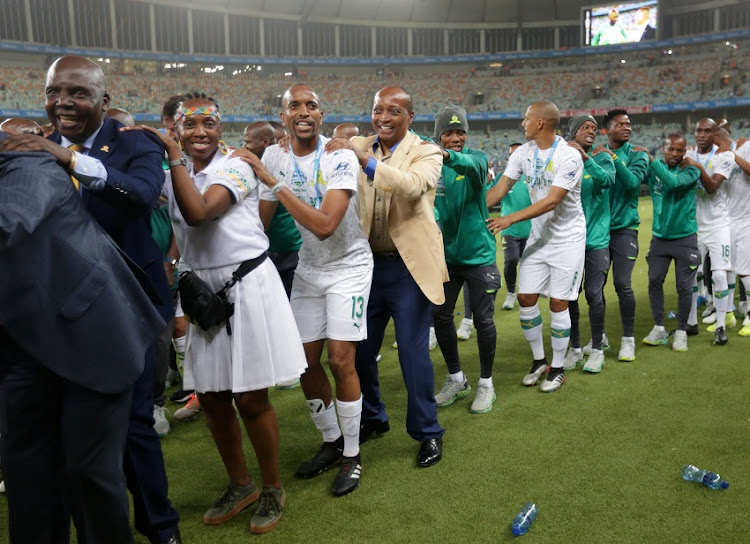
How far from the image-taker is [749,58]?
3978cm

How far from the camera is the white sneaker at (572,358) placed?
579 centimetres

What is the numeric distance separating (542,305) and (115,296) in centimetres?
745

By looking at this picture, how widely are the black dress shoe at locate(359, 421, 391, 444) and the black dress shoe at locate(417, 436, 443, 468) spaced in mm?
502

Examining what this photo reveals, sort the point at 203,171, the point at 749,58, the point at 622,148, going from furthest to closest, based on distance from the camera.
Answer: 1. the point at 749,58
2. the point at 622,148
3. the point at 203,171

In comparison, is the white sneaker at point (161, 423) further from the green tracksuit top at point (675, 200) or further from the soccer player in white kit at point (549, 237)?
the green tracksuit top at point (675, 200)

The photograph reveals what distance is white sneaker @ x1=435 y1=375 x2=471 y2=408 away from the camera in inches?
196

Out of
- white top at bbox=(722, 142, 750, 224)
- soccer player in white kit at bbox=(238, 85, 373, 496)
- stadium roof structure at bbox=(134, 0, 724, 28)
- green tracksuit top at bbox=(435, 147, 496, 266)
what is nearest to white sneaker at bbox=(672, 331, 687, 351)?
white top at bbox=(722, 142, 750, 224)

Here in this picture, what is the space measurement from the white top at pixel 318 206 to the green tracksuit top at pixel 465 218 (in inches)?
52.2

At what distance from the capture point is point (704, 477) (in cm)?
348

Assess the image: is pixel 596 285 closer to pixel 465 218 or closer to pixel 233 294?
pixel 465 218

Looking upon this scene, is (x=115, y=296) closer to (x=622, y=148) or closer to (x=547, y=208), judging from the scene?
(x=547, y=208)

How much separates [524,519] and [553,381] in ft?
7.47

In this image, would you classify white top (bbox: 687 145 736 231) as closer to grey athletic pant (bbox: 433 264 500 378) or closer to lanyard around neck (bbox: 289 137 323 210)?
grey athletic pant (bbox: 433 264 500 378)

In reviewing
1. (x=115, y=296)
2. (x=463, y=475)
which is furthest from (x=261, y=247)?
(x=463, y=475)
